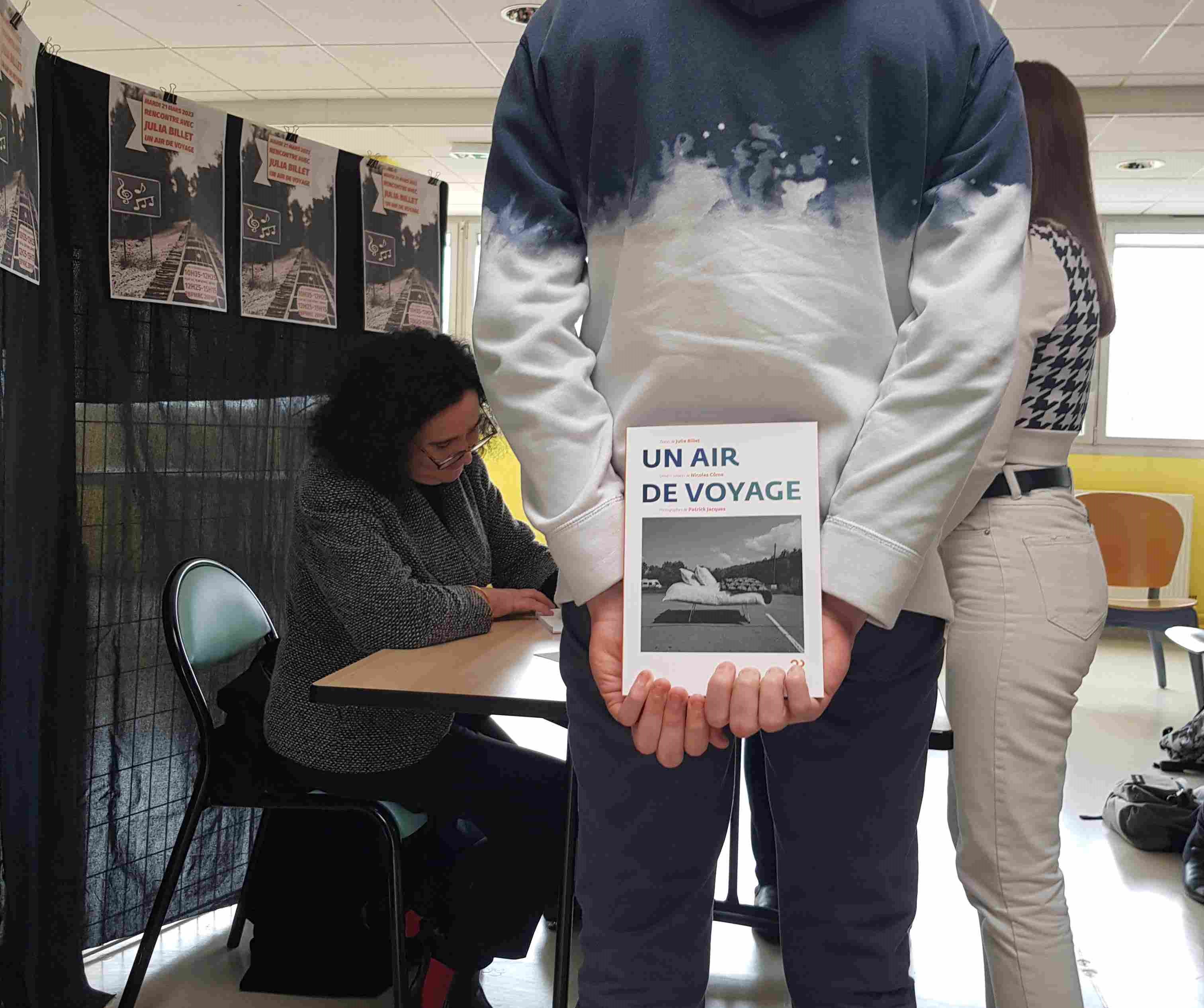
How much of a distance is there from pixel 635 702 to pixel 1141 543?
4844 mm

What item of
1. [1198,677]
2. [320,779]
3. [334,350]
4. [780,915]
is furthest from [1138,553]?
[780,915]

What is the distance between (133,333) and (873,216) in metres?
1.64

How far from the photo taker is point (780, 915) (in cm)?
84

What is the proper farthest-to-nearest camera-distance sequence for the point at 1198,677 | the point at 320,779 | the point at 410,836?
the point at 1198,677 < the point at 410,836 < the point at 320,779

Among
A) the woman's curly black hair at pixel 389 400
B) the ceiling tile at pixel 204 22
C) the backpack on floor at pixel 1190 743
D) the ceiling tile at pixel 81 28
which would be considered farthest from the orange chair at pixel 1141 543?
the ceiling tile at pixel 81 28

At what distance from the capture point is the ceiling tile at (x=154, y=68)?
16.1 feet

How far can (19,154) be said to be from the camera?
168 centimetres

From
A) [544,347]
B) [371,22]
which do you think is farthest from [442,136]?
[544,347]

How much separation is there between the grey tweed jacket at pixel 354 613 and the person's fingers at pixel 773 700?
1078mm

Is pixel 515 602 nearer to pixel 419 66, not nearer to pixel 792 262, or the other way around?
pixel 792 262

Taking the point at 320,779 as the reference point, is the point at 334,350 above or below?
above

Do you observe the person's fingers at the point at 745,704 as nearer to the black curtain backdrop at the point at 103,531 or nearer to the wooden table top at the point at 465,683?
the wooden table top at the point at 465,683

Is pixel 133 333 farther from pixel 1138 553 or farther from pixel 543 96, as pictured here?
pixel 1138 553

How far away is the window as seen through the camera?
271 inches
